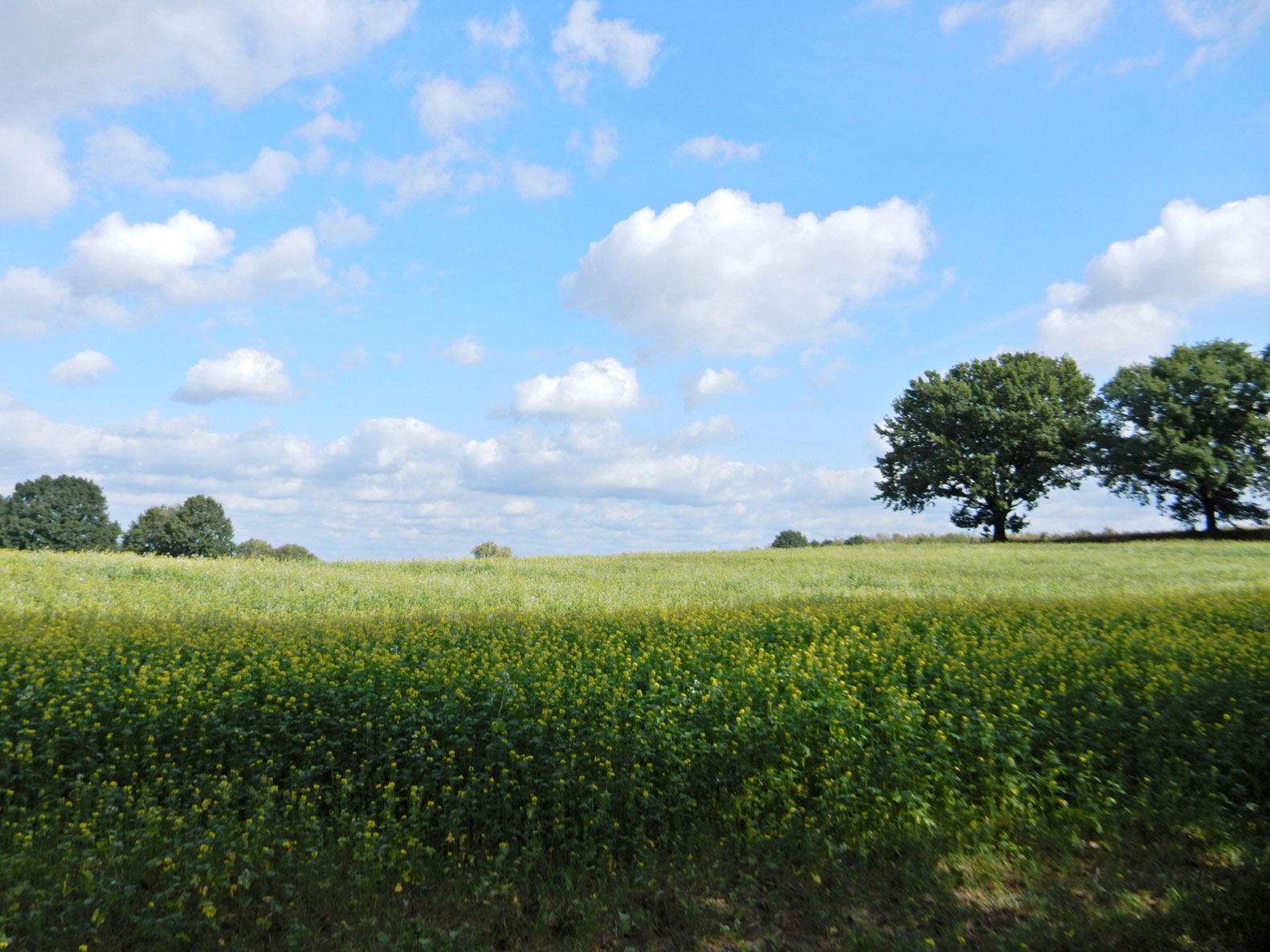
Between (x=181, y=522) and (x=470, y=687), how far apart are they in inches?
1943

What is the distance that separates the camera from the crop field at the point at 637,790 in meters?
6.60

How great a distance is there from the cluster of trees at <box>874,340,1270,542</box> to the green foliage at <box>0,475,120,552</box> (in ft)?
181

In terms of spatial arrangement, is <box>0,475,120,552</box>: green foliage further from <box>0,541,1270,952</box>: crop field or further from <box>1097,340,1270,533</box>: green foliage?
<box>1097,340,1270,533</box>: green foliage

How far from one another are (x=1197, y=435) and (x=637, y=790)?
50697mm

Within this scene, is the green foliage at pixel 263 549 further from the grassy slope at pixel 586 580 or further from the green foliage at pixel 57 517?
the grassy slope at pixel 586 580

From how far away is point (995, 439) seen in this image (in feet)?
165

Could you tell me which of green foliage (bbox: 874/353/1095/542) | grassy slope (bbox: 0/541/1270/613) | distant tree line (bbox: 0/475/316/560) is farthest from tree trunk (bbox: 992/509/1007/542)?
distant tree line (bbox: 0/475/316/560)

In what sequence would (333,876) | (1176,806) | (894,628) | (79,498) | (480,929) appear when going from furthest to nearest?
1. (79,498)
2. (894,628)
3. (1176,806)
4. (333,876)
5. (480,929)

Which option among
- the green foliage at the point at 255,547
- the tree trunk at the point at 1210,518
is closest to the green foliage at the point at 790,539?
the tree trunk at the point at 1210,518

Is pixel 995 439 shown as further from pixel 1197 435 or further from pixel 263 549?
pixel 263 549

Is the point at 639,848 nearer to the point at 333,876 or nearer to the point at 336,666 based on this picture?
the point at 333,876

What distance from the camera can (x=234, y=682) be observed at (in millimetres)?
9797

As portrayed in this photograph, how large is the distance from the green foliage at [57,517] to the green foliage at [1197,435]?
219 feet

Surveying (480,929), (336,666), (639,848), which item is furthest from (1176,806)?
(336,666)
